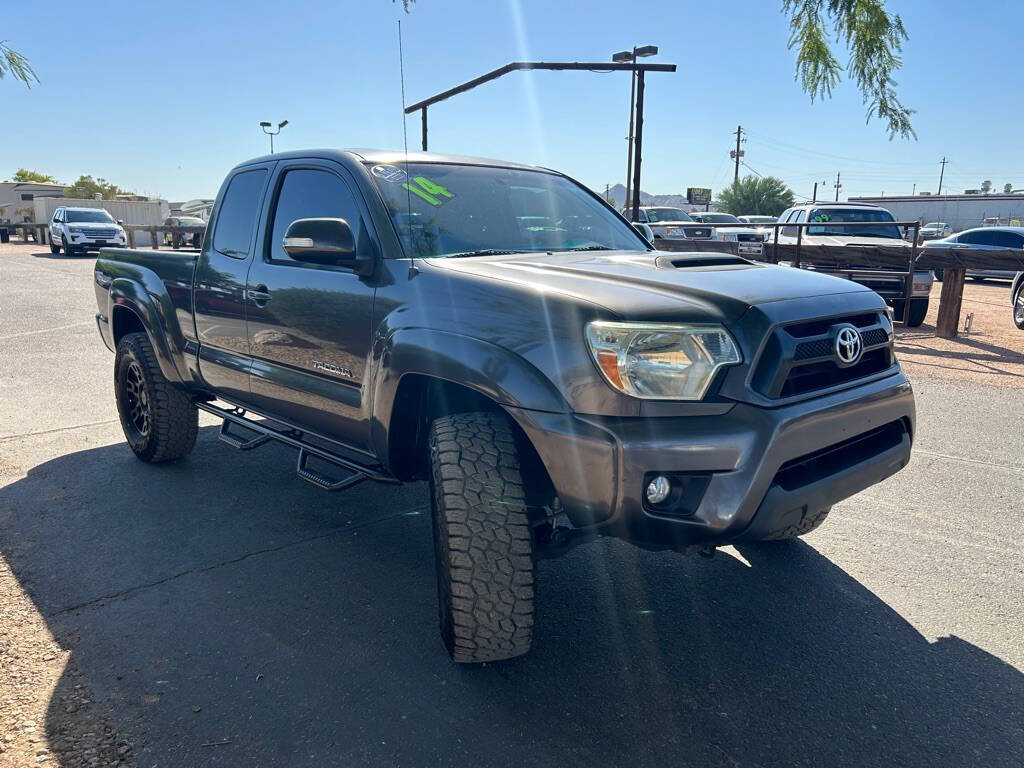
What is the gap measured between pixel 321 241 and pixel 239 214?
1.48 m

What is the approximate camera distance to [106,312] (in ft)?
18.1

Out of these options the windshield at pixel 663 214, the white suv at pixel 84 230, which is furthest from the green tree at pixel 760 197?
the white suv at pixel 84 230

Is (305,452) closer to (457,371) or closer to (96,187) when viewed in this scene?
(457,371)

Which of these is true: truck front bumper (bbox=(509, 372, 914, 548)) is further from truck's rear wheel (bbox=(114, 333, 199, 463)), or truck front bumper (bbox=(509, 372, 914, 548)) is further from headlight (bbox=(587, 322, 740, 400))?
truck's rear wheel (bbox=(114, 333, 199, 463))

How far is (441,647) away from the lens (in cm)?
292

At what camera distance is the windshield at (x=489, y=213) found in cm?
333

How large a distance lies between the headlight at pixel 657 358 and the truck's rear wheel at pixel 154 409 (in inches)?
134

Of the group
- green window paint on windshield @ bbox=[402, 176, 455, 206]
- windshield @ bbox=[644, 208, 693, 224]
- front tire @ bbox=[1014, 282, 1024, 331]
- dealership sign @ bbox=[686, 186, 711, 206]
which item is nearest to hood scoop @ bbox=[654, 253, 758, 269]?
green window paint on windshield @ bbox=[402, 176, 455, 206]

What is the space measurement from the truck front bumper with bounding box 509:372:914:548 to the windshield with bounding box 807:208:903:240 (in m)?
10.7

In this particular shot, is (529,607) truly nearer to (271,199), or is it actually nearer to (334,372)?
(334,372)

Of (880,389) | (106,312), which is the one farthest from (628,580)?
(106,312)

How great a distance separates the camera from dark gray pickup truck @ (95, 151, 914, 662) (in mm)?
2387

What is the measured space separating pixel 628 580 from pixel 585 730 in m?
1.10

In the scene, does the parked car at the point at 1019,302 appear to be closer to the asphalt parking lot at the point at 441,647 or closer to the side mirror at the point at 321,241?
the asphalt parking lot at the point at 441,647
